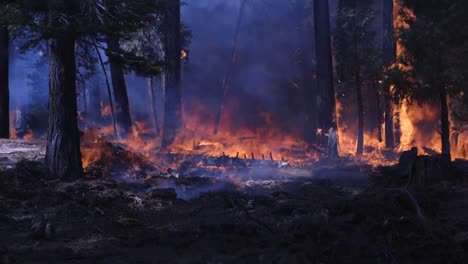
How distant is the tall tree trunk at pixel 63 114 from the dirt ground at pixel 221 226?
26.7 inches

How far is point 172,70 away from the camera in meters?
18.9

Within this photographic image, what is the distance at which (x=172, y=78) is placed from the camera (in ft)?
62.4

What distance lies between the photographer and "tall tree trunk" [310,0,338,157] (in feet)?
61.6

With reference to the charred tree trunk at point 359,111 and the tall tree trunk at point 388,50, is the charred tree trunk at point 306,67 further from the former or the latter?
the charred tree trunk at point 359,111

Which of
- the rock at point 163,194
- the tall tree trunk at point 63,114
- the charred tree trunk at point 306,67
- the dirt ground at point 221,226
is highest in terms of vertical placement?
the charred tree trunk at point 306,67

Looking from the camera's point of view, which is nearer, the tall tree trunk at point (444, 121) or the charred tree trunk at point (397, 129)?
the tall tree trunk at point (444, 121)

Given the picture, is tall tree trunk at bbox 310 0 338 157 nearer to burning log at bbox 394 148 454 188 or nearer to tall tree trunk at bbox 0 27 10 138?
burning log at bbox 394 148 454 188

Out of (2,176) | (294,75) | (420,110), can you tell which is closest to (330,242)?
(2,176)

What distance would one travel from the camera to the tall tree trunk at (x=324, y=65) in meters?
18.8

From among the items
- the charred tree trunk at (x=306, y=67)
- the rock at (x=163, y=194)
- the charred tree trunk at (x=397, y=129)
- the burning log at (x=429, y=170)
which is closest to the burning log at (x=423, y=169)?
the burning log at (x=429, y=170)

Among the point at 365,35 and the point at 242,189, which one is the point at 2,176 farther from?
the point at 365,35

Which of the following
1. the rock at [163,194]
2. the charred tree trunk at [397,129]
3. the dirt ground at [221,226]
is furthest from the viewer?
the charred tree trunk at [397,129]

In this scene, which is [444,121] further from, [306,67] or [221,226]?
[306,67]

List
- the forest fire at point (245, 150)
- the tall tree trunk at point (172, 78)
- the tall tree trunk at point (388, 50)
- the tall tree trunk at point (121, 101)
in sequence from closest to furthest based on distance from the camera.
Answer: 1. the forest fire at point (245, 150)
2. the tall tree trunk at point (172, 78)
3. the tall tree trunk at point (121, 101)
4. the tall tree trunk at point (388, 50)
